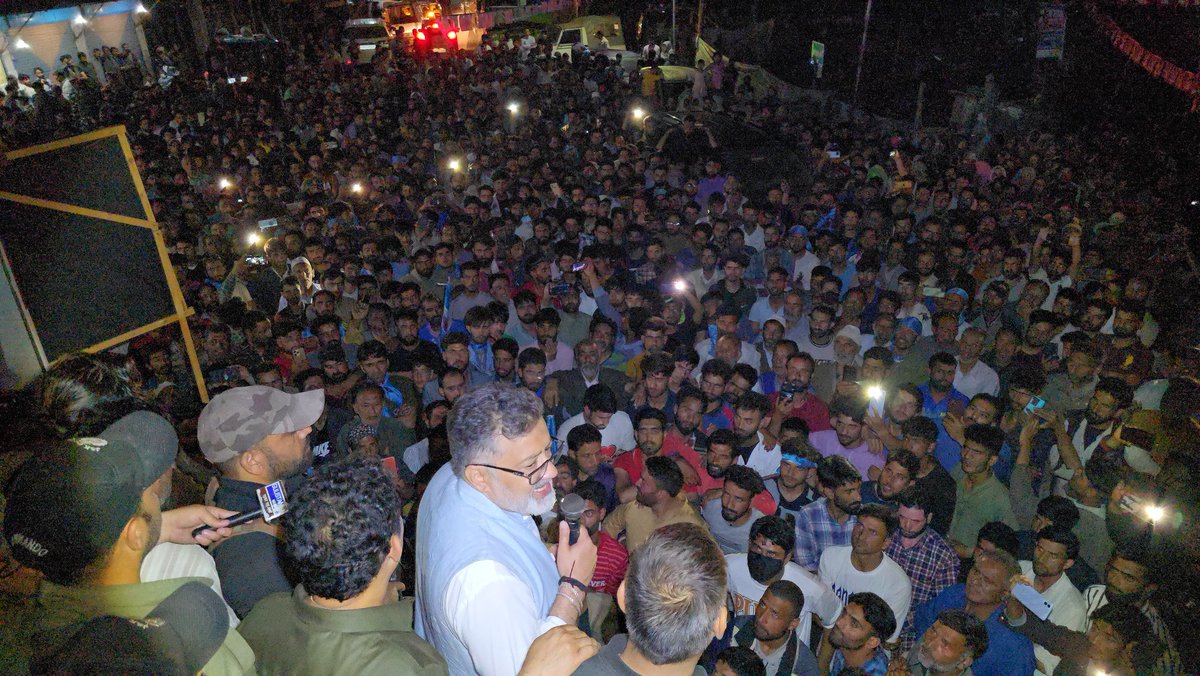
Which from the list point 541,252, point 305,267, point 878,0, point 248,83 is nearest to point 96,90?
point 248,83

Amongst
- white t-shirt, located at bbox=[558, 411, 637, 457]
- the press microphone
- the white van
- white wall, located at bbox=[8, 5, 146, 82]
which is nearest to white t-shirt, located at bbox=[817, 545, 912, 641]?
white t-shirt, located at bbox=[558, 411, 637, 457]

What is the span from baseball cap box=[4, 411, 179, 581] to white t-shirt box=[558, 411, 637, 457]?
134 inches

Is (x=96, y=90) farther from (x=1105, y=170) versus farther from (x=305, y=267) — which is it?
(x=1105, y=170)

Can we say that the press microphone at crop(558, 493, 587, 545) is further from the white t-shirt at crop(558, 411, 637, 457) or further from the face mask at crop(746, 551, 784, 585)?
the white t-shirt at crop(558, 411, 637, 457)

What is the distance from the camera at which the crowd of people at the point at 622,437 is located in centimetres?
191

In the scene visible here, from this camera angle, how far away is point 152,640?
155cm

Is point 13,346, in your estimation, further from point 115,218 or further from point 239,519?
point 239,519

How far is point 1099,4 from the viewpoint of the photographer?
826 inches

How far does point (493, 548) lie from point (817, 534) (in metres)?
2.72

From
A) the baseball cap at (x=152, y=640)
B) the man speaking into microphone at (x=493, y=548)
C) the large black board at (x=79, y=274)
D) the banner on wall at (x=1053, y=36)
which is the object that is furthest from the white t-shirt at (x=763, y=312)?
the banner on wall at (x=1053, y=36)

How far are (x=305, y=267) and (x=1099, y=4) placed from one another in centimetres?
2421

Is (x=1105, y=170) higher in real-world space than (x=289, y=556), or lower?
lower

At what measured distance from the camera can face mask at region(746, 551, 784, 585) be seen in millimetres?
3648

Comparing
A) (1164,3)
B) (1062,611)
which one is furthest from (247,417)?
(1164,3)
